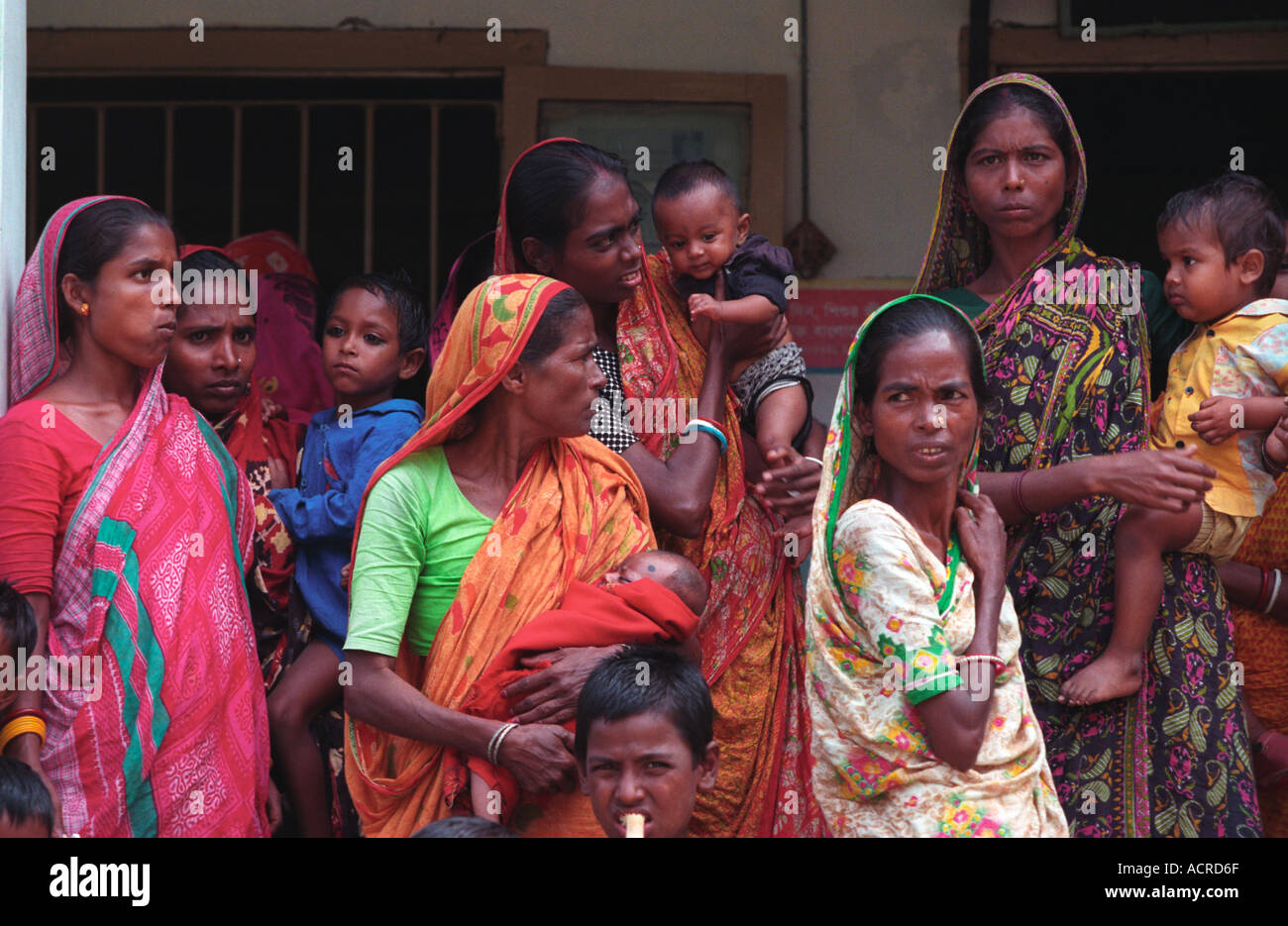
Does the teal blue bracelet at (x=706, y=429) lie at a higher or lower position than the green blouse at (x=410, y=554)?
higher

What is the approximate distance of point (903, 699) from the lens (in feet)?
9.96

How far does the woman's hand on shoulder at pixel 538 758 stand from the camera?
3066 millimetres

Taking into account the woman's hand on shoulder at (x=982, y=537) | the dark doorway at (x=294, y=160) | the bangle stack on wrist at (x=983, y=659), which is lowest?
the bangle stack on wrist at (x=983, y=659)

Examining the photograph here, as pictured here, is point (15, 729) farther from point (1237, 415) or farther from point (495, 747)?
point (1237, 415)

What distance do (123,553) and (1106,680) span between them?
2.27m

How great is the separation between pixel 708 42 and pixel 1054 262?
7.42ft

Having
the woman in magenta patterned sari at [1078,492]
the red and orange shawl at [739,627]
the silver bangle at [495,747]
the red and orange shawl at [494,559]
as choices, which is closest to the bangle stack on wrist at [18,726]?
the red and orange shawl at [494,559]

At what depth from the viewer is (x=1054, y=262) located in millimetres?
3791

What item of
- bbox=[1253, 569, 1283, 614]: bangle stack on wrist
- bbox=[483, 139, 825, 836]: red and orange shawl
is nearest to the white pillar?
bbox=[483, 139, 825, 836]: red and orange shawl

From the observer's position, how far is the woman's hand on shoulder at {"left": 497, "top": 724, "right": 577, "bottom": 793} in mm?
3066

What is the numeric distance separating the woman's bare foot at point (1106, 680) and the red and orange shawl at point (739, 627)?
673mm

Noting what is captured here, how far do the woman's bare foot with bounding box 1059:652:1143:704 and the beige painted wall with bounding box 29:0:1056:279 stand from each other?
245 centimetres

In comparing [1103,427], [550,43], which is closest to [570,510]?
[1103,427]

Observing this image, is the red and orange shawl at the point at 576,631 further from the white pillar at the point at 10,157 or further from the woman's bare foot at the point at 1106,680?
the white pillar at the point at 10,157
